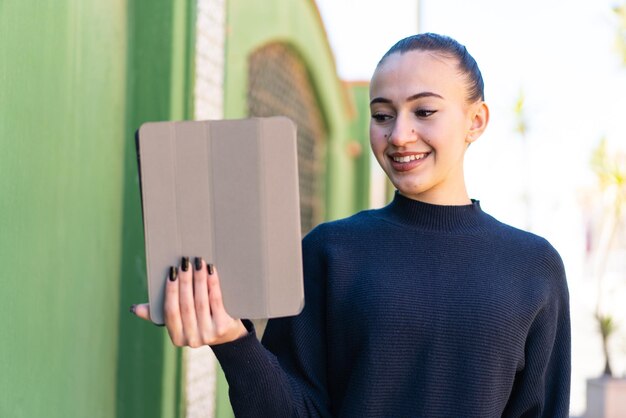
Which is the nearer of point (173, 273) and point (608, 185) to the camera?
point (173, 273)

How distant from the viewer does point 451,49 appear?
6.73 ft

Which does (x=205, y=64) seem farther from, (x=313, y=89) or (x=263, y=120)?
(x=313, y=89)

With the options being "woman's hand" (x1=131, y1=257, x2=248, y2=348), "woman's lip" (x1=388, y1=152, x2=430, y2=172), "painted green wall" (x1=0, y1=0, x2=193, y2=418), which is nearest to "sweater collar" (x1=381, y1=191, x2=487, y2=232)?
"woman's lip" (x1=388, y1=152, x2=430, y2=172)

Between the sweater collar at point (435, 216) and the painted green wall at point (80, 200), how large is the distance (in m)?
0.98

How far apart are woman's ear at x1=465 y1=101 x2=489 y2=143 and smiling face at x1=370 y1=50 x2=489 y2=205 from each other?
0.14 feet

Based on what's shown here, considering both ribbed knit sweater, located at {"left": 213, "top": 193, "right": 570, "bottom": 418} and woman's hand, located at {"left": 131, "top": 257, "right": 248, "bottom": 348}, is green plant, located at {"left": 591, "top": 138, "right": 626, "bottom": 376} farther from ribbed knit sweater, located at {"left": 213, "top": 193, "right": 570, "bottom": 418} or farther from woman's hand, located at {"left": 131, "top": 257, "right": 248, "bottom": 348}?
woman's hand, located at {"left": 131, "top": 257, "right": 248, "bottom": 348}

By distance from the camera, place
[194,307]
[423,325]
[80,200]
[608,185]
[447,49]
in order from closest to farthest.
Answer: [194,307] < [423,325] < [447,49] < [80,200] < [608,185]

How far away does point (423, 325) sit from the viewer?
6.36 feet

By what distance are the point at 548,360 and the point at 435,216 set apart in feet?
1.40

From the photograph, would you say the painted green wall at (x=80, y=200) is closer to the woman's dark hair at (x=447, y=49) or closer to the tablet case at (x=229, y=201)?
the tablet case at (x=229, y=201)

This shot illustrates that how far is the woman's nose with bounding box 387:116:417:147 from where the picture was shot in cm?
195

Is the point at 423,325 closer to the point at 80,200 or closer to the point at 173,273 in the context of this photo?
the point at 173,273

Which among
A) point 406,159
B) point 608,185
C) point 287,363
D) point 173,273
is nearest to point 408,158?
point 406,159

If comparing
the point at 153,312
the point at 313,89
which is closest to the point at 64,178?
the point at 153,312
